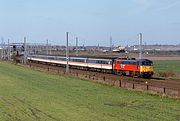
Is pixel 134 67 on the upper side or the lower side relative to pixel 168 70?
upper

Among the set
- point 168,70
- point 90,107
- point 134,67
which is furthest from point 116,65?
point 90,107

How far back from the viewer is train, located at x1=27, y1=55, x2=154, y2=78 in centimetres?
5528

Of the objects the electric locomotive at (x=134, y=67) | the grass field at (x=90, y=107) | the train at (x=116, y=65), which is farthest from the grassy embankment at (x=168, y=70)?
the grass field at (x=90, y=107)

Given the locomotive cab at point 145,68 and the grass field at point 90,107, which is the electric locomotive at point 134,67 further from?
the grass field at point 90,107

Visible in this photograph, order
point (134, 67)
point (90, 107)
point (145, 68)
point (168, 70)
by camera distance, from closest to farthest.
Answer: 1. point (90, 107)
2. point (145, 68)
3. point (134, 67)
4. point (168, 70)

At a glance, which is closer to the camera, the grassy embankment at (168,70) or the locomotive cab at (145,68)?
the locomotive cab at (145,68)

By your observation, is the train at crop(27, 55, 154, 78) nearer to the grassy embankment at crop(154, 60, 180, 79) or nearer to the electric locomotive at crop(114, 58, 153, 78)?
the electric locomotive at crop(114, 58, 153, 78)

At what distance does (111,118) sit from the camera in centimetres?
1991

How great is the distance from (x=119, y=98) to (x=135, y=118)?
382 inches

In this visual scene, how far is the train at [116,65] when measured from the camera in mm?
55281

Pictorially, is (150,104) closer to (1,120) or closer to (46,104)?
(46,104)

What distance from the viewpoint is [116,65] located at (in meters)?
62.9

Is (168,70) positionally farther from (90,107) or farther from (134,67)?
(90,107)

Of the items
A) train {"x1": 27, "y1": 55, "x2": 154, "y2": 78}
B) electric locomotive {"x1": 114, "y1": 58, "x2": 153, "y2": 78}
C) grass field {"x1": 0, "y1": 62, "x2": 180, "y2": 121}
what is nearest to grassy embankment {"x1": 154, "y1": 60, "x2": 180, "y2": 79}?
train {"x1": 27, "y1": 55, "x2": 154, "y2": 78}
